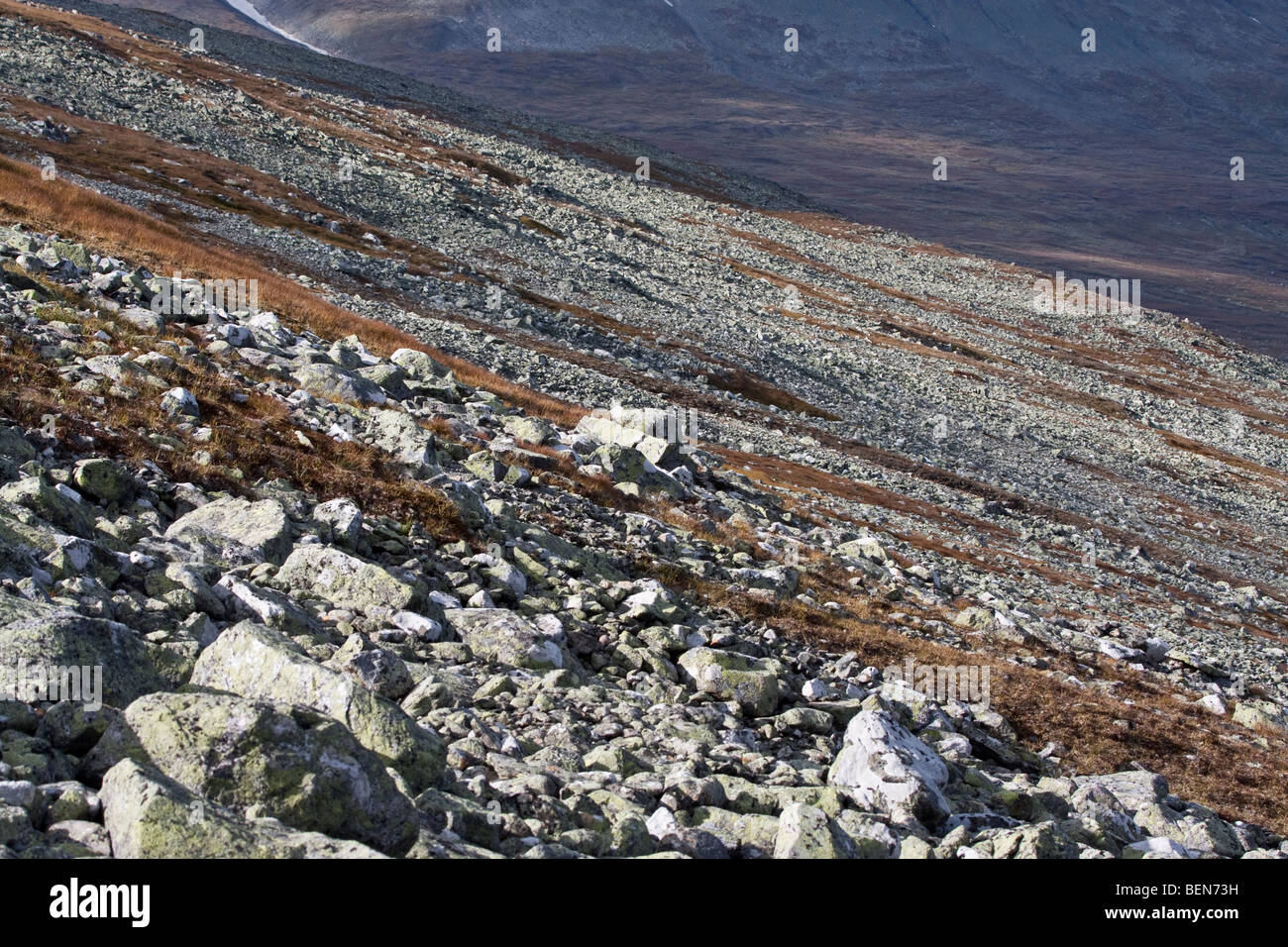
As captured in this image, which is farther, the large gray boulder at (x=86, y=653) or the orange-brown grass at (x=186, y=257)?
the orange-brown grass at (x=186, y=257)

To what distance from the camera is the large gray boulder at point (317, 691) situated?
7.31 m

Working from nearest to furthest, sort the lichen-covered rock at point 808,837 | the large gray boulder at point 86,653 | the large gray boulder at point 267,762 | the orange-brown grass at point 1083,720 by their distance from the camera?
the large gray boulder at point 267,762
the large gray boulder at point 86,653
the lichen-covered rock at point 808,837
the orange-brown grass at point 1083,720

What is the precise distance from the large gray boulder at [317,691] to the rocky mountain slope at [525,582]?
0.03 m

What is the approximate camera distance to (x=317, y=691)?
7.49m

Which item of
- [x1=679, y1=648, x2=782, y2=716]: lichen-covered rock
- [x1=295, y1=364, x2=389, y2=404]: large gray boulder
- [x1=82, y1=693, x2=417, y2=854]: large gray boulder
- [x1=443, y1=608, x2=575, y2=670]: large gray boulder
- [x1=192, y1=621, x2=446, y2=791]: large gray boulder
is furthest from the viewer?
[x1=295, y1=364, x2=389, y2=404]: large gray boulder

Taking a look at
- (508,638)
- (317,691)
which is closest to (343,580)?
(508,638)

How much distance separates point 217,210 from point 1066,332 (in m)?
89.7

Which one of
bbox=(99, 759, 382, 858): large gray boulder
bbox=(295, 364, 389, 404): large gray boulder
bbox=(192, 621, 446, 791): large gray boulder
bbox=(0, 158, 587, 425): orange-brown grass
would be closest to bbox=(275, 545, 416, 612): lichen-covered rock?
bbox=(192, 621, 446, 791): large gray boulder

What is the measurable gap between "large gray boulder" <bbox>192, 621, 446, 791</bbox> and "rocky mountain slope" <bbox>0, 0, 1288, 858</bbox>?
0.10 feet

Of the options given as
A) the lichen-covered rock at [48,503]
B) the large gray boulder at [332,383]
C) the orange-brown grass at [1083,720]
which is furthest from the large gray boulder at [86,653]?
the large gray boulder at [332,383]

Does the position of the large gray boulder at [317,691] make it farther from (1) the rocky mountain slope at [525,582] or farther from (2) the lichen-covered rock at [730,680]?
(2) the lichen-covered rock at [730,680]

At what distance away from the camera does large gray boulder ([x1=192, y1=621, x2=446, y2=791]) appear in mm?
7312

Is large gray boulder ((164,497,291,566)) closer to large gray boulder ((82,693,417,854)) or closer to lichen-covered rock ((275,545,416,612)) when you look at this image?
lichen-covered rock ((275,545,416,612))
